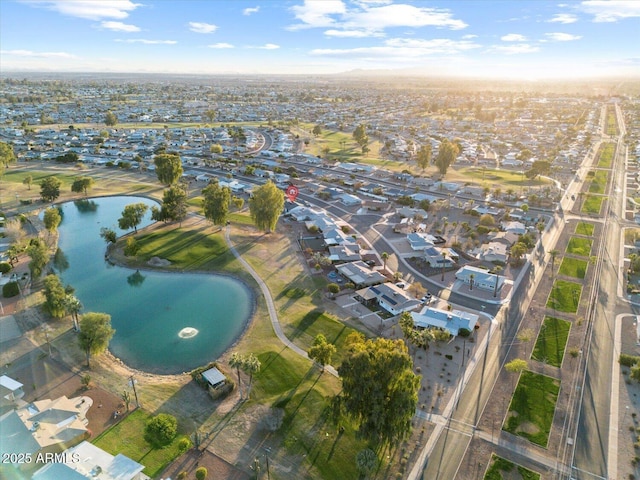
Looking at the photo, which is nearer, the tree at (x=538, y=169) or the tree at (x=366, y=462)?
the tree at (x=366, y=462)

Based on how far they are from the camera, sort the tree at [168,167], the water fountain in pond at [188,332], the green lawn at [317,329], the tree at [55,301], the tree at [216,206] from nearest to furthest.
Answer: the green lawn at [317,329] → the tree at [55,301] → the water fountain in pond at [188,332] → the tree at [216,206] → the tree at [168,167]

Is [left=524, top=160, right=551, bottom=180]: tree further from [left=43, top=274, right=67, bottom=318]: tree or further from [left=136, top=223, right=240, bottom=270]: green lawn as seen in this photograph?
[left=43, top=274, right=67, bottom=318]: tree

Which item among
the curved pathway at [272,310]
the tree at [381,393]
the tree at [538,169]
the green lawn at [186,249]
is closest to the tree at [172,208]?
the green lawn at [186,249]

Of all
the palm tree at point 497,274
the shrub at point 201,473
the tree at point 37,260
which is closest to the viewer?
the shrub at point 201,473

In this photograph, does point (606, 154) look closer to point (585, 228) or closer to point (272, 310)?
point (585, 228)

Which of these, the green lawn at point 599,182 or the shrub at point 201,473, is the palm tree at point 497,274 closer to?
the shrub at point 201,473
